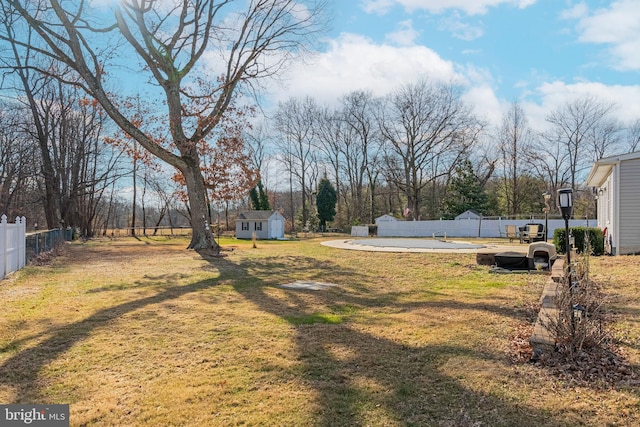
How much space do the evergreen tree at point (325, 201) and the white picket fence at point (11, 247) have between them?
121 feet

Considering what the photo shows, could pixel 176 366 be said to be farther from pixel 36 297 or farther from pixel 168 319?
pixel 36 297

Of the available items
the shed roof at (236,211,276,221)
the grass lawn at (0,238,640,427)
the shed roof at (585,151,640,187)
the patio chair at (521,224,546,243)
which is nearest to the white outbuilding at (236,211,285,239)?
the shed roof at (236,211,276,221)

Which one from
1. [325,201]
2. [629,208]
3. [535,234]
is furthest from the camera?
[325,201]

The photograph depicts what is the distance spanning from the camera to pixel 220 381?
3.25m

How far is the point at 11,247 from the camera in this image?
30.4 feet

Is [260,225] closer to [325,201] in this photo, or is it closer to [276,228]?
[276,228]

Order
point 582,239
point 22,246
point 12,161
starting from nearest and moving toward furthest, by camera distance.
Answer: point 22,246 < point 582,239 < point 12,161

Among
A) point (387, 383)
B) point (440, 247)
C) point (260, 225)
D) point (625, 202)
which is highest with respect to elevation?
point (625, 202)

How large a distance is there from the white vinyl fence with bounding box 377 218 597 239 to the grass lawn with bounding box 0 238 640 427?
22.6m

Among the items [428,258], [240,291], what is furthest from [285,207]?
[240,291]

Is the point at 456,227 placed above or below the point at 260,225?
below

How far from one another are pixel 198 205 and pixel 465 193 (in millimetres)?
29062

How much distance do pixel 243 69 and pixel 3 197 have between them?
2338cm

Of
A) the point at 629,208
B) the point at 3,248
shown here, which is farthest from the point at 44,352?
the point at 629,208
